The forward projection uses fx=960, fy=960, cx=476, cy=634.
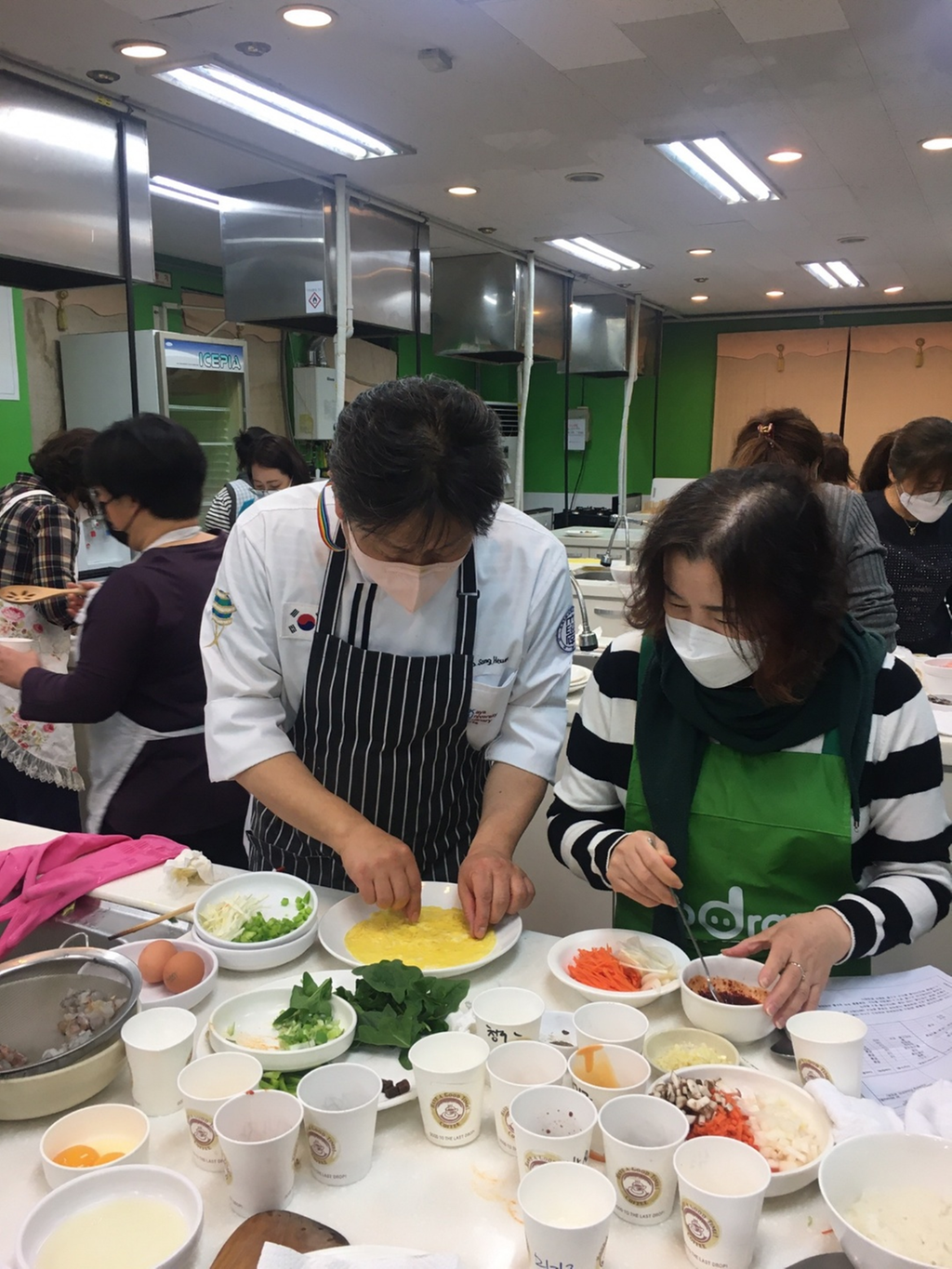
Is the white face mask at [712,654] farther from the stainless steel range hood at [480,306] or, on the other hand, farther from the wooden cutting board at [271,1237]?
the stainless steel range hood at [480,306]

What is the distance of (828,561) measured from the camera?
1426mm

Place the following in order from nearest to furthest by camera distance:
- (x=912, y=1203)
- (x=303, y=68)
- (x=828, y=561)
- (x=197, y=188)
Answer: (x=912, y=1203), (x=828, y=561), (x=303, y=68), (x=197, y=188)

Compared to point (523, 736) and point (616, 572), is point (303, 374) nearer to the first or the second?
point (616, 572)

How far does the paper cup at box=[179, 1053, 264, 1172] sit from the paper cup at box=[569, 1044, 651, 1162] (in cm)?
37

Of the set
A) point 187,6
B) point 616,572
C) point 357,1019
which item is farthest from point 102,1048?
point 616,572

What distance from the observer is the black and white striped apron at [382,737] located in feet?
5.57

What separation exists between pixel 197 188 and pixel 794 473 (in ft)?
14.9

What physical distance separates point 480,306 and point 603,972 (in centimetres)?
597

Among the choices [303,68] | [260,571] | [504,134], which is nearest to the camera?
[260,571]

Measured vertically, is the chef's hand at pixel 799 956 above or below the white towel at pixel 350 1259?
above

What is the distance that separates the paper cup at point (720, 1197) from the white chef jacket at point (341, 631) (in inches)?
33.6

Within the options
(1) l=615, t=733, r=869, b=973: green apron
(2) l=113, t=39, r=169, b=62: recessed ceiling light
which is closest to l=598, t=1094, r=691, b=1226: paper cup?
(1) l=615, t=733, r=869, b=973: green apron

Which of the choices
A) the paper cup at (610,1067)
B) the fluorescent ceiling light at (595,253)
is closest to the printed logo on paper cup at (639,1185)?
the paper cup at (610,1067)

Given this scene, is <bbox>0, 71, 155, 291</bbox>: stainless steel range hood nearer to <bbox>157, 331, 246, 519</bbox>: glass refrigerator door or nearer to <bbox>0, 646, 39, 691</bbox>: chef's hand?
<bbox>0, 646, 39, 691</bbox>: chef's hand
